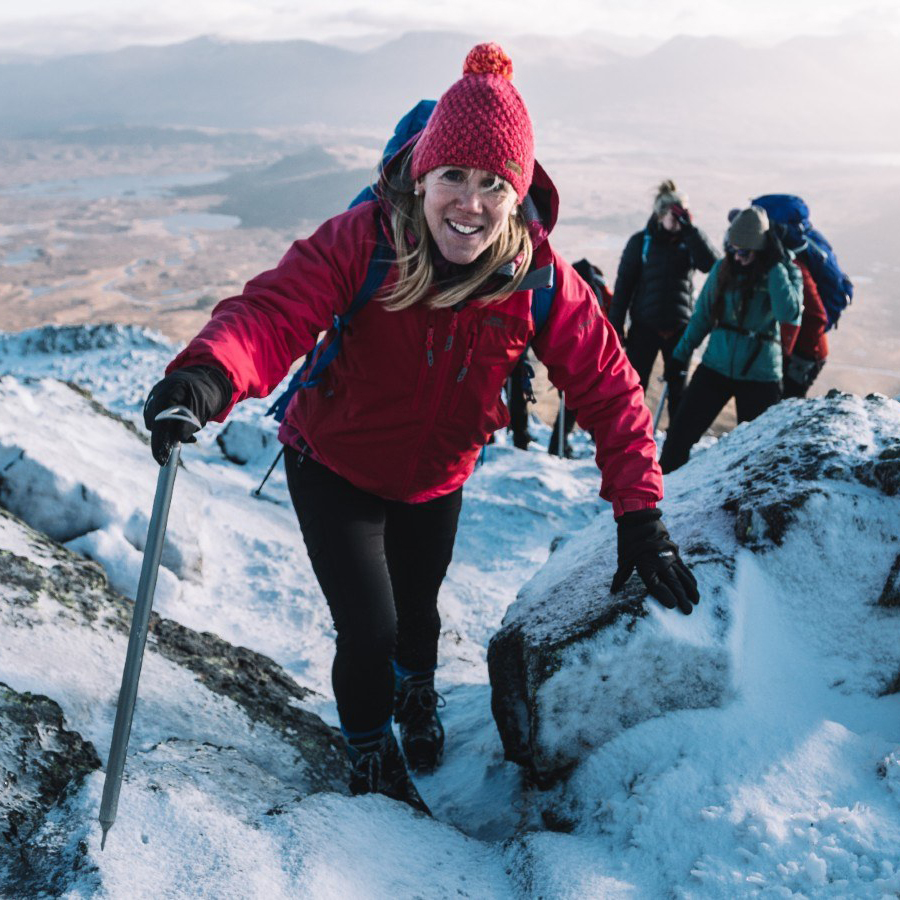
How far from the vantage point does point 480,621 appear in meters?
4.51

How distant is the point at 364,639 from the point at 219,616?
6.08ft

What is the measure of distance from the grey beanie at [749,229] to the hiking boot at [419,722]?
360cm

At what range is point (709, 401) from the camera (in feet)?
17.7

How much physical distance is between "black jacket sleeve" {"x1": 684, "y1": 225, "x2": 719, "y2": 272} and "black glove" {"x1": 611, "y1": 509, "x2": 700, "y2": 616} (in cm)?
499

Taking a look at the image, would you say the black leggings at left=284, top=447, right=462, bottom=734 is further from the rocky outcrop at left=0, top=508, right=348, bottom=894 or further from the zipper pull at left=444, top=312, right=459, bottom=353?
the zipper pull at left=444, top=312, right=459, bottom=353

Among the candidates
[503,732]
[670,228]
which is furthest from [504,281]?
[670,228]

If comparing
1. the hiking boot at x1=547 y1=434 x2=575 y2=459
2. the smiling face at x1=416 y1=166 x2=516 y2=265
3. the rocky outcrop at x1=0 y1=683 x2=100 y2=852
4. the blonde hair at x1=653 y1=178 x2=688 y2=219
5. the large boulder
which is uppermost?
the blonde hair at x1=653 y1=178 x2=688 y2=219

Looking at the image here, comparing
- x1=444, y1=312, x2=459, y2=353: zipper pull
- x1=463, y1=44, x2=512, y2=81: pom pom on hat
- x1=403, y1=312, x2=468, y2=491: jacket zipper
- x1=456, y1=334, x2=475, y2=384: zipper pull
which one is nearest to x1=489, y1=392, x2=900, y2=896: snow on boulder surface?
x1=403, y1=312, x2=468, y2=491: jacket zipper

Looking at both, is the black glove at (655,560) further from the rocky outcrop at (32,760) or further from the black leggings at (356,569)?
the rocky outcrop at (32,760)

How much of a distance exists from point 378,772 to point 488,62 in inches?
93.3

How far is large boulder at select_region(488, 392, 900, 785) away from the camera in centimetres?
237

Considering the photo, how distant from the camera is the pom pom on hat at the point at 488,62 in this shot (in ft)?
7.80

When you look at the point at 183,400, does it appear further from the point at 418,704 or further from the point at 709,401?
the point at 709,401

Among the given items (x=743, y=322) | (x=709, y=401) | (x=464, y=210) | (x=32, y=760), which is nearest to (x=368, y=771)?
(x=32, y=760)
